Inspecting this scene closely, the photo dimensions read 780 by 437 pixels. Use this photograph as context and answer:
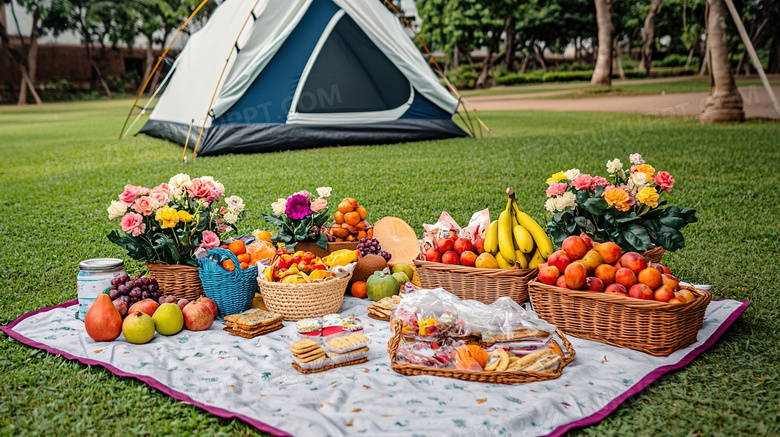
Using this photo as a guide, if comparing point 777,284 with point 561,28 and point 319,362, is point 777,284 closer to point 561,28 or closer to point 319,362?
point 319,362

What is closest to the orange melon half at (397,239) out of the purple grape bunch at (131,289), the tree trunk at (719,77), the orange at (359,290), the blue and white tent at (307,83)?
the orange at (359,290)

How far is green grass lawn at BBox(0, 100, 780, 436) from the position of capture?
8.13ft

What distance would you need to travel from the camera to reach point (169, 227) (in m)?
3.60

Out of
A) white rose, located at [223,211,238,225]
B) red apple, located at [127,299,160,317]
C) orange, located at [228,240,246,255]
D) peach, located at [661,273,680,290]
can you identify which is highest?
white rose, located at [223,211,238,225]

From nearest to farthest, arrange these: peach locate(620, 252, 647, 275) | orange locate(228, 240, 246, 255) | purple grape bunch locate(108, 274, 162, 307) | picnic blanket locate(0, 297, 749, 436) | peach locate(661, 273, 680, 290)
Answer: picnic blanket locate(0, 297, 749, 436) → peach locate(661, 273, 680, 290) → peach locate(620, 252, 647, 275) → purple grape bunch locate(108, 274, 162, 307) → orange locate(228, 240, 246, 255)

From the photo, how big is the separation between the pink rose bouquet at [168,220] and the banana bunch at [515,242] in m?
1.68

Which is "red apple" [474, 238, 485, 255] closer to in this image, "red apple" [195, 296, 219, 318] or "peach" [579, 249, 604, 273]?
"peach" [579, 249, 604, 273]

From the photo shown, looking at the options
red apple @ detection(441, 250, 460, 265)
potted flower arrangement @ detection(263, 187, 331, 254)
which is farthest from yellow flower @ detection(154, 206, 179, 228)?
red apple @ detection(441, 250, 460, 265)

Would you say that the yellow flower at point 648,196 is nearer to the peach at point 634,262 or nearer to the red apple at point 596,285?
the peach at point 634,262

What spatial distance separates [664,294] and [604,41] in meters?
21.9

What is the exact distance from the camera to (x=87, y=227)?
5707mm

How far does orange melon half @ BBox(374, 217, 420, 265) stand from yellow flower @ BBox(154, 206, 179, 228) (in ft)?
4.87

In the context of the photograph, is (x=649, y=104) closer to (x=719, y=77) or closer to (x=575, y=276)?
(x=719, y=77)

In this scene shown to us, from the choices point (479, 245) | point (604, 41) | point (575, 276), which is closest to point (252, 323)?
point (479, 245)
